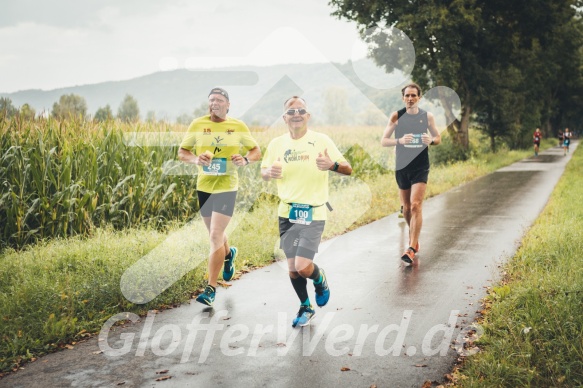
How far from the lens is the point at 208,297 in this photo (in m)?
5.54

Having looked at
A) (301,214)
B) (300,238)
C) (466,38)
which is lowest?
(300,238)

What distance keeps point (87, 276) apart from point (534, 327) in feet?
14.8

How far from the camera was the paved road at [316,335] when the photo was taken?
393 centimetres

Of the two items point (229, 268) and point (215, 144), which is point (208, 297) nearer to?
point (229, 268)

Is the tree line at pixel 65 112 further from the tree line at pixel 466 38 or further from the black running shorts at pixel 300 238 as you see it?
the tree line at pixel 466 38

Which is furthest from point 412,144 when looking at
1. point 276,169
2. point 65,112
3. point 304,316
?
point 65,112

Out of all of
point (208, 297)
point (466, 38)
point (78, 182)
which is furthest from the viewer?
point (466, 38)

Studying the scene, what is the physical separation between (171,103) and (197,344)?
104 meters

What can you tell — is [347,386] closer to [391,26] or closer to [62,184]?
[62,184]

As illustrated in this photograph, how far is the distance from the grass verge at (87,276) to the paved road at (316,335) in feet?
0.91

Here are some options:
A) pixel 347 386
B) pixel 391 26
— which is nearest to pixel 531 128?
pixel 391 26

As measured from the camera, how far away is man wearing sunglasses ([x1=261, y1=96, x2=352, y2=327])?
15.7 ft

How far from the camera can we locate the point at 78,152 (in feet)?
28.6

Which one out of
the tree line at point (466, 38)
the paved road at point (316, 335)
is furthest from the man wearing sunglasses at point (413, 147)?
the tree line at point (466, 38)
